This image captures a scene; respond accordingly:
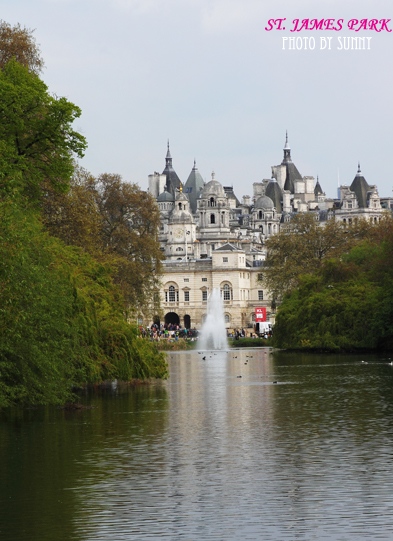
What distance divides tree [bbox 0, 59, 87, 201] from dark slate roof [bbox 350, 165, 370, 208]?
154m

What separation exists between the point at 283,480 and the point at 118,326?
51.8 ft

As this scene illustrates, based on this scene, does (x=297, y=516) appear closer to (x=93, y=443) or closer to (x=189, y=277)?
(x=93, y=443)

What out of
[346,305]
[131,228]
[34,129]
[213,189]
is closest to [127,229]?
[131,228]

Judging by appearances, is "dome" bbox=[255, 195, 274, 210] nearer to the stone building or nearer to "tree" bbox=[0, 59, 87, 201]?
the stone building

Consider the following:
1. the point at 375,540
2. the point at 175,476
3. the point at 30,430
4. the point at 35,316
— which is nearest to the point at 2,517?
the point at 175,476

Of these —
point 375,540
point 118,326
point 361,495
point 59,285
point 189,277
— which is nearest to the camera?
point 375,540

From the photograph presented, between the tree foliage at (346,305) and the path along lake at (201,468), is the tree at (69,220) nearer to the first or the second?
the path along lake at (201,468)

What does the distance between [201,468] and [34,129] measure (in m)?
16.1

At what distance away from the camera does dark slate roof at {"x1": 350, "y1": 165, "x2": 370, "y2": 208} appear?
7180 inches

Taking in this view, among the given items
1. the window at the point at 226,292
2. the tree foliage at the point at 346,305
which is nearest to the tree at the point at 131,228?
the tree foliage at the point at 346,305

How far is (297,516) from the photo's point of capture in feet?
42.7

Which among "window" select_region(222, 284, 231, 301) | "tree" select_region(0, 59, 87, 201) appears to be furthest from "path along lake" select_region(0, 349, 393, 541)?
"window" select_region(222, 284, 231, 301)

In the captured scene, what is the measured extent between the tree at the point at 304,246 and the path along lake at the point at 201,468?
173ft

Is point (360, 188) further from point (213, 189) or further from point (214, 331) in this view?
point (214, 331)
